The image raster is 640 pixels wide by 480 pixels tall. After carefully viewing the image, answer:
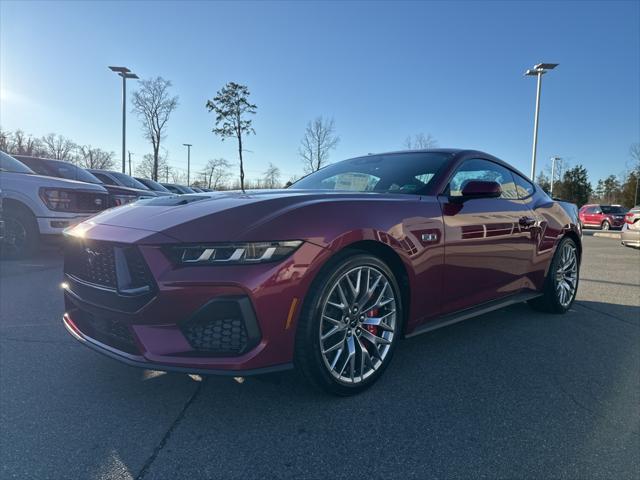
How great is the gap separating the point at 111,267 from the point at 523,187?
11.6ft

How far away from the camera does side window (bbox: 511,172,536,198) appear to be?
12.4 ft

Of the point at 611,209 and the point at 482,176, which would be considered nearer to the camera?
the point at 482,176

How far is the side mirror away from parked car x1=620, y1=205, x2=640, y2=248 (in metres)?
9.42

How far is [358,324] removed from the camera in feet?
7.56

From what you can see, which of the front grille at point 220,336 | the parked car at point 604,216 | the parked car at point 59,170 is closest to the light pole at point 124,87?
the parked car at point 59,170

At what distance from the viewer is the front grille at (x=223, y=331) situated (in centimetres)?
183

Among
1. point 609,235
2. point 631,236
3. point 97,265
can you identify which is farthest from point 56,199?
point 609,235

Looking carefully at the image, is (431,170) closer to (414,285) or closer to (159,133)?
(414,285)

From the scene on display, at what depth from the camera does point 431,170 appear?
301 cm

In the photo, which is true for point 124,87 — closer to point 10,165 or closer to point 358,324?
point 10,165

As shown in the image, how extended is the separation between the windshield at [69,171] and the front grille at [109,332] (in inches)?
251

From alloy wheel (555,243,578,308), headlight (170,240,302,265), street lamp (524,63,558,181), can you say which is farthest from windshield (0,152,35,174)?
street lamp (524,63,558,181)

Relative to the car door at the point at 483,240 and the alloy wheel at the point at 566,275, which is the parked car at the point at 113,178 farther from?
the alloy wheel at the point at 566,275

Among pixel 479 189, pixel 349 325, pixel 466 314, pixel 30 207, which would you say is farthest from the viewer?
pixel 30 207
